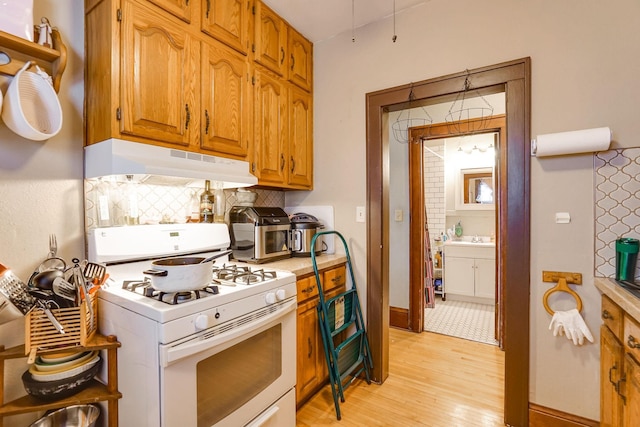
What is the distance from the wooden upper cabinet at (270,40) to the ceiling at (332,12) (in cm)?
6

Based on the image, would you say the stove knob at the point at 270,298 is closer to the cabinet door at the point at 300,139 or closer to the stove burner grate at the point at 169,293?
the stove burner grate at the point at 169,293

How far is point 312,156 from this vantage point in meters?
2.53

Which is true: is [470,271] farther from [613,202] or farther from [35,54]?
[35,54]

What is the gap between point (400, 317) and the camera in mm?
3219

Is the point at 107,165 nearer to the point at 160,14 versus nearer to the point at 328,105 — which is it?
the point at 160,14

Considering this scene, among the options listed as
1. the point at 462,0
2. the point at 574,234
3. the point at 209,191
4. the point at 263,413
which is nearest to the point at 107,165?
the point at 209,191

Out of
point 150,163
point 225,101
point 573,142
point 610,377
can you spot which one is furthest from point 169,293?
point 573,142

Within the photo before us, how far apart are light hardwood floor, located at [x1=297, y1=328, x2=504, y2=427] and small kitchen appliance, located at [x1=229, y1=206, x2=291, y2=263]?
0.99m

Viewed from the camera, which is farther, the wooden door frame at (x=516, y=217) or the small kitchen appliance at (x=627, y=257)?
the wooden door frame at (x=516, y=217)

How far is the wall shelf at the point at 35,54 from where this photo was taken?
121cm

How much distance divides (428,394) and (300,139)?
205 centimetres

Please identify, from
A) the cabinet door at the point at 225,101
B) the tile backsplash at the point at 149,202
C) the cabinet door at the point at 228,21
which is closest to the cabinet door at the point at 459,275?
the tile backsplash at the point at 149,202

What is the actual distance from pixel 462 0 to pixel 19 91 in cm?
235

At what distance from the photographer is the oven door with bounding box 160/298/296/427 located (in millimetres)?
1074
